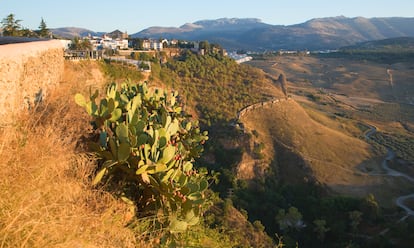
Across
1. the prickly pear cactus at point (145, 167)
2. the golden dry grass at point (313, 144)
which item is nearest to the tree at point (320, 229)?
the golden dry grass at point (313, 144)

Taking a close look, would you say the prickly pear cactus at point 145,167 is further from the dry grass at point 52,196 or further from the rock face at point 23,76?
the rock face at point 23,76

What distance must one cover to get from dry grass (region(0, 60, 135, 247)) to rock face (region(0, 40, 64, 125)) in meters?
0.28

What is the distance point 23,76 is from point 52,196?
10.0 ft

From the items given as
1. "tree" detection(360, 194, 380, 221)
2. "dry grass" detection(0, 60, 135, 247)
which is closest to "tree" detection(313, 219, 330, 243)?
"tree" detection(360, 194, 380, 221)

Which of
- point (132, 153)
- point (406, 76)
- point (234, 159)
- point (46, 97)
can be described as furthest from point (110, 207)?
point (406, 76)

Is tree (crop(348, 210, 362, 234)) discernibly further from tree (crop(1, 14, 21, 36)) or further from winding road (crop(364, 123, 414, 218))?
tree (crop(1, 14, 21, 36))

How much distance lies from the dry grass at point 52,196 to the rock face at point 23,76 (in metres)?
0.28

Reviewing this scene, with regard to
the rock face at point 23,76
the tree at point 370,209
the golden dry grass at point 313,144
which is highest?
the rock face at point 23,76

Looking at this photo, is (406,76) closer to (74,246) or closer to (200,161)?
(200,161)

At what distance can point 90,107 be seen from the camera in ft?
14.8

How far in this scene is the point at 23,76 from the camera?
5.58 metres

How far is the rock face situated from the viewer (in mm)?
4918

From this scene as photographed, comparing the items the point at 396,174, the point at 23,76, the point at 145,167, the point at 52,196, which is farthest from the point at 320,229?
the point at 52,196

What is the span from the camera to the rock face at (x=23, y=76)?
492 cm
